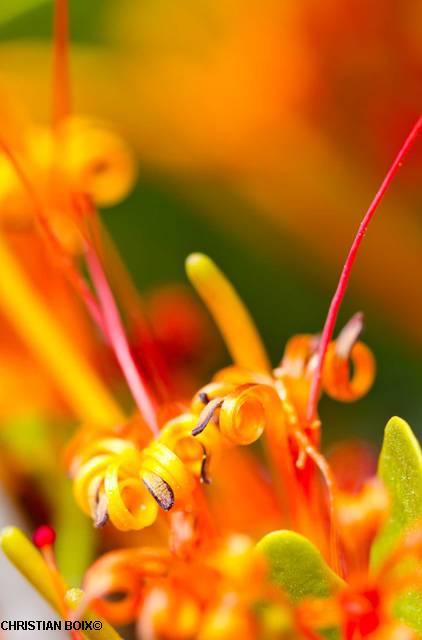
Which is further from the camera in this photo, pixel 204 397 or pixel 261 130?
pixel 261 130

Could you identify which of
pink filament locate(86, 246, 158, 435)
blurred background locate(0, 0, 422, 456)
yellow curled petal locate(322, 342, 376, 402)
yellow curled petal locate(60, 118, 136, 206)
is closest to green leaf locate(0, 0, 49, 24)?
blurred background locate(0, 0, 422, 456)

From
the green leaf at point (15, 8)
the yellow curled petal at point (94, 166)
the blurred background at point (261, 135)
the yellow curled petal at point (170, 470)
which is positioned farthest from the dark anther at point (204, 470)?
the green leaf at point (15, 8)

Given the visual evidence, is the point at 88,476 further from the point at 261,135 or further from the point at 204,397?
the point at 261,135

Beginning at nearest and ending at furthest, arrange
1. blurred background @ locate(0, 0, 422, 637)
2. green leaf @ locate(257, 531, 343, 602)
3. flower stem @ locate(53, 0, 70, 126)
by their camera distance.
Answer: green leaf @ locate(257, 531, 343, 602) < flower stem @ locate(53, 0, 70, 126) < blurred background @ locate(0, 0, 422, 637)

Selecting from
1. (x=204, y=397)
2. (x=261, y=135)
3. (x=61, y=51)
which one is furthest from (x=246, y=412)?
(x=261, y=135)

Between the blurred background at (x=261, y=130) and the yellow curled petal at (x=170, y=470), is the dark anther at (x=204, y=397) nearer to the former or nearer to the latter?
the yellow curled petal at (x=170, y=470)

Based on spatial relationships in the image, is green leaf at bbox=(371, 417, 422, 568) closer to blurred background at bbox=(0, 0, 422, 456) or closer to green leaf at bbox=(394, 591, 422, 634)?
green leaf at bbox=(394, 591, 422, 634)
